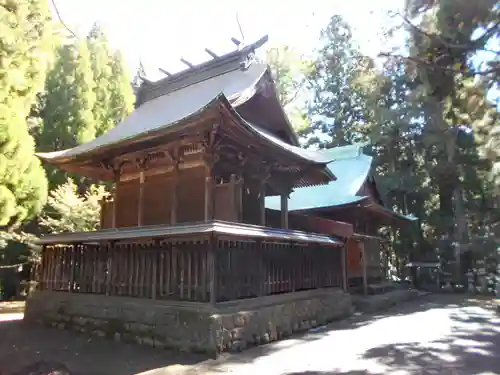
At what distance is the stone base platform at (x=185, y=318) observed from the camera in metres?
7.16

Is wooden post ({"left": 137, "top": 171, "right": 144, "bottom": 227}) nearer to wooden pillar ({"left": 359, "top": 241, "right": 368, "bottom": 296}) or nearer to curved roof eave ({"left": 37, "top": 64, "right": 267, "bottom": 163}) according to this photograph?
curved roof eave ({"left": 37, "top": 64, "right": 267, "bottom": 163})

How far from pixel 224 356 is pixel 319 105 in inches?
1162

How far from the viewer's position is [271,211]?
44.2ft

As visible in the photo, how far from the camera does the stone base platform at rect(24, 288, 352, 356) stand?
23.5 ft

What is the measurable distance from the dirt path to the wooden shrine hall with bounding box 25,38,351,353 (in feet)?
1.52

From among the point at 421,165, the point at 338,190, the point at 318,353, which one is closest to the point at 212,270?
the point at 318,353

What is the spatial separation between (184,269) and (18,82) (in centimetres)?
613

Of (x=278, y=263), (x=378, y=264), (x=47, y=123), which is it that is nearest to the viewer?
(x=278, y=263)

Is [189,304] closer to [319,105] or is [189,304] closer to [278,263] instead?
[278,263]

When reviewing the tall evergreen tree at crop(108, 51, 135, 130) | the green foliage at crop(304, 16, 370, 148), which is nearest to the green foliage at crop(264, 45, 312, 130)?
the green foliage at crop(304, 16, 370, 148)

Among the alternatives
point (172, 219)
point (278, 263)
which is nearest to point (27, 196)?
point (172, 219)

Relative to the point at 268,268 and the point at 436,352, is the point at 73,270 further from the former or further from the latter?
the point at 436,352

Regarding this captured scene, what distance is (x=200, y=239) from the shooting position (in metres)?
7.61

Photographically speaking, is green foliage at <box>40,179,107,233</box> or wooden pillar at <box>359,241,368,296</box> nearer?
wooden pillar at <box>359,241,368,296</box>
